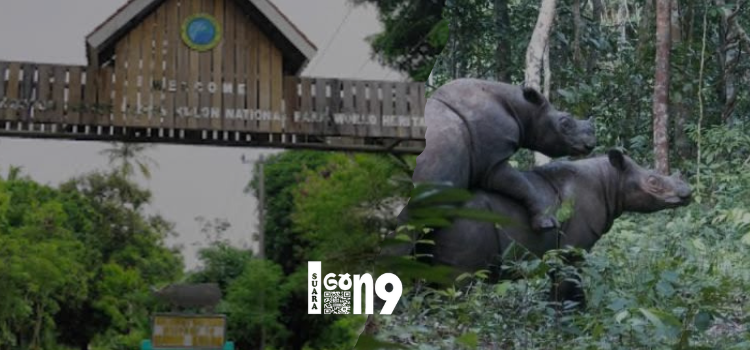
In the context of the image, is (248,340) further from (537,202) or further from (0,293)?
(537,202)

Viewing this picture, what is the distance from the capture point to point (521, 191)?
2.56 meters

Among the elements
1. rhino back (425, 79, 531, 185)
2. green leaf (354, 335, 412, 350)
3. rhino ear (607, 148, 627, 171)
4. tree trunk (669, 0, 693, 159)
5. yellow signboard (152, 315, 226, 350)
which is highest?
tree trunk (669, 0, 693, 159)

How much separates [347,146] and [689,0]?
14.0ft

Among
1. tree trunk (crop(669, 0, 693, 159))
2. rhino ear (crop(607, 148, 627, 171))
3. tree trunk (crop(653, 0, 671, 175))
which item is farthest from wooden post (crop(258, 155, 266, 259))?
tree trunk (crop(669, 0, 693, 159))

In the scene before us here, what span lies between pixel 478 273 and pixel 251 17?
1.31 meters

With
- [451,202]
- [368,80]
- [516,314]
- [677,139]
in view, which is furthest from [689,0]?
[451,202]

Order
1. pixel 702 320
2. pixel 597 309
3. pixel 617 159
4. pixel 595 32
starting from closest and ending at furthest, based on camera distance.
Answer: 1. pixel 702 320
2. pixel 597 309
3. pixel 617 159
4. pixel 595 32

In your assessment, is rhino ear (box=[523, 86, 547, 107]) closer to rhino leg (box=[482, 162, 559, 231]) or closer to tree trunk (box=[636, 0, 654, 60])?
rhino leg (box=[482, 162, 559, 231])

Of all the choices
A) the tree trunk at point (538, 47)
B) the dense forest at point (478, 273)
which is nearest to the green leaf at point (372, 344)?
the dense forest at point (478, 273)

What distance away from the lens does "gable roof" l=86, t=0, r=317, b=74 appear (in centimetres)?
81

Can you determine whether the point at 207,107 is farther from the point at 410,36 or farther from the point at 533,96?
the point at 533,96

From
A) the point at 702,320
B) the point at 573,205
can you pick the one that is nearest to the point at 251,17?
the point at 702,320

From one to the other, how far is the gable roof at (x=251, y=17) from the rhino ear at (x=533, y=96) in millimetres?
1706

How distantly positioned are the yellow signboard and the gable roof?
15 cm
